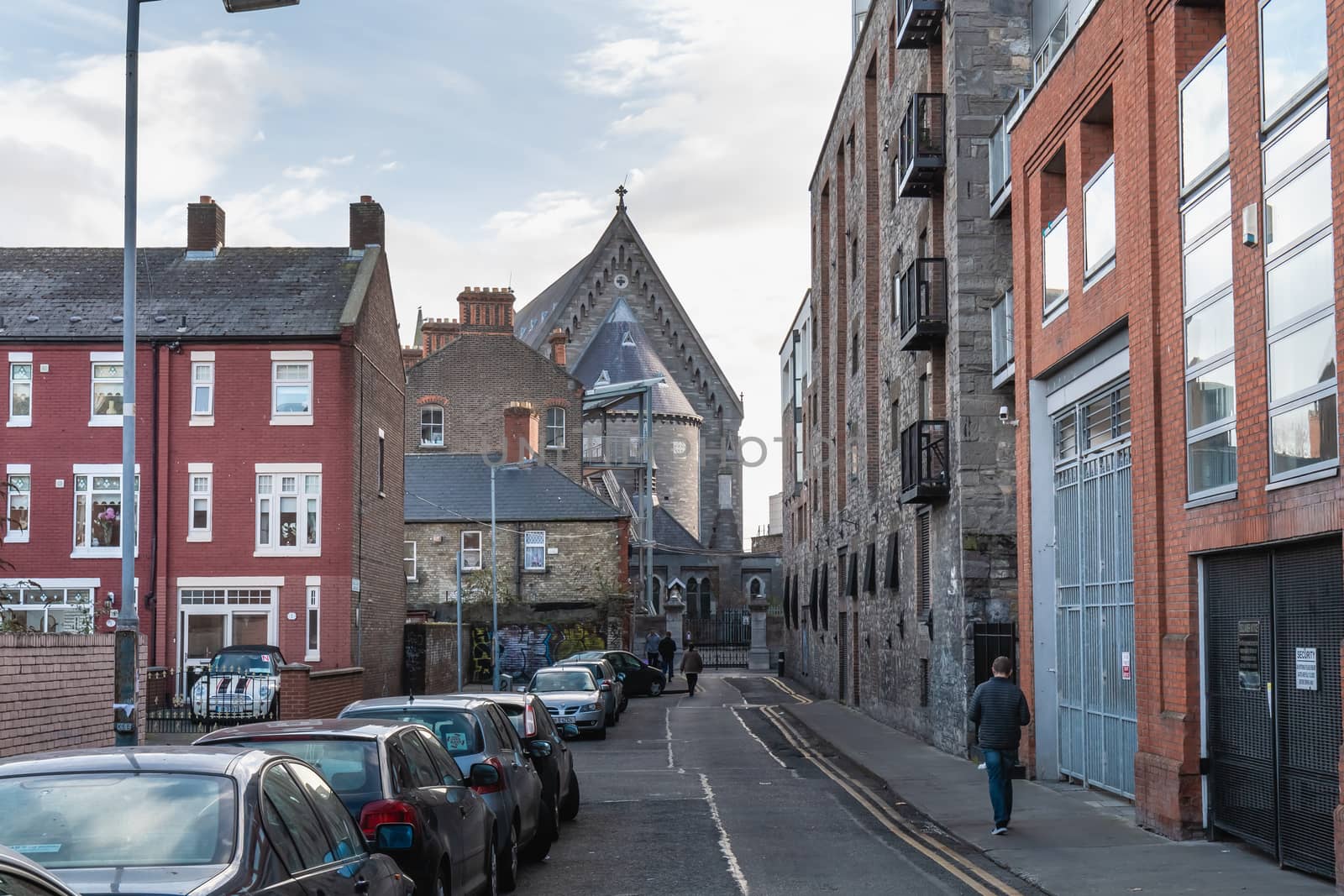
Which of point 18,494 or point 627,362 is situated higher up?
point 627,362

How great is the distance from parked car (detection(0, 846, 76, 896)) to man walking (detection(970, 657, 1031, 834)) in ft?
37.4

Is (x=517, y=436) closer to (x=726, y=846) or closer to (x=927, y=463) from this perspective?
(x=927, y=463)

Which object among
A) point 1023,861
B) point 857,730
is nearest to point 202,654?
point 857,730

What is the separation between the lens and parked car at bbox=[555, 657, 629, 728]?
104 feet

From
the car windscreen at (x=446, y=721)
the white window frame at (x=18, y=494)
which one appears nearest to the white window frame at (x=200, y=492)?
the white window frame at (x=18, y=494)

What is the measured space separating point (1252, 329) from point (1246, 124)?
1.68 m

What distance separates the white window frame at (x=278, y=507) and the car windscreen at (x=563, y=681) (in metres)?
7.76

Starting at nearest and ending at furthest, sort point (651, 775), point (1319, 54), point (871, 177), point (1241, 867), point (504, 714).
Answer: point (1319, 54), point (1241, 867), point (504, 714), point (651, 775), point (871, 177)

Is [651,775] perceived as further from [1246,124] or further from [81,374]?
[81,374]

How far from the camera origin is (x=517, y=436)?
5597 cm

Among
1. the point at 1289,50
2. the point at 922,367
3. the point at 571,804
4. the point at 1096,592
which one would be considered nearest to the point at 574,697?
the point at 922,367

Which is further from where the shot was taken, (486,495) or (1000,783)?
(486,495)

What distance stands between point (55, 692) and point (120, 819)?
11.1 meters

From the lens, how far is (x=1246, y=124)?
12.2m
